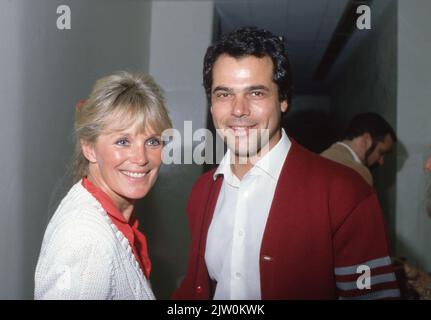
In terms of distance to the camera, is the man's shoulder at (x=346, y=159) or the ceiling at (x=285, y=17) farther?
the ceiling at (x=285, y=17)

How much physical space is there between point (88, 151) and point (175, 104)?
84 centimetres

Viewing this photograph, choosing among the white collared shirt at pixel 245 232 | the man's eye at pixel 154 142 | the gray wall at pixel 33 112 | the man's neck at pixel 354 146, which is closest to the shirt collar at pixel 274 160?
the white collared shirt at pixel 245 232

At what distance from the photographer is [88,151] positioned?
78cm

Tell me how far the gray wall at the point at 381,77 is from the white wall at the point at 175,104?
2.01ft

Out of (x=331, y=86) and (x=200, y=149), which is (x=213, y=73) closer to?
(x=200, y=149)

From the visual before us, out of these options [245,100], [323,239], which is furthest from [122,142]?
[323,239]

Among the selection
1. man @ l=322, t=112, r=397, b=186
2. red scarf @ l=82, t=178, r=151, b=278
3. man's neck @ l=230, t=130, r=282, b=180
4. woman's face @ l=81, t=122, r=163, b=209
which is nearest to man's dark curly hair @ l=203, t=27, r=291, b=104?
man's neck @ l=230, t=130, r=282, b=180

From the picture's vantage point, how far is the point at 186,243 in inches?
65.7

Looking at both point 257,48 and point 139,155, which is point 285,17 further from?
point 139,155

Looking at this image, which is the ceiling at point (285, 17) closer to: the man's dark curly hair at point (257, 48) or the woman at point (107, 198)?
the man's dark curly hair at point (257, 48)

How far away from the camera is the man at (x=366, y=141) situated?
1.38m

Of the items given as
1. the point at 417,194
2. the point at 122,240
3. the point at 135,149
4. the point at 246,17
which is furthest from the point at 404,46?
the point at 122,240

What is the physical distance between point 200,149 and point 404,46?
3.02 ft

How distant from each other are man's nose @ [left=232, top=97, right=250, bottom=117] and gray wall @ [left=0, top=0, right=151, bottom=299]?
16.6 inches
